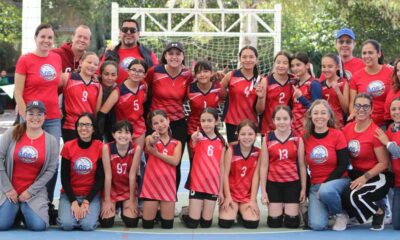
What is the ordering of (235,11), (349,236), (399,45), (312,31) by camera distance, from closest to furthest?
(349,236)
(235,11)
(399,45)
(312,31)

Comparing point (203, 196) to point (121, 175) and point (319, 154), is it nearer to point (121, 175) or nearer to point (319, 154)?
point (121, 175)

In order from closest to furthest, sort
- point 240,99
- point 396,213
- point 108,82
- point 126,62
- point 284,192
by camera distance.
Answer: point 396,213 < point 284,192 < point 108,82 < point 240,99 < point 126,62

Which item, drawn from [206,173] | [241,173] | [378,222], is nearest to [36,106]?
[206,173]

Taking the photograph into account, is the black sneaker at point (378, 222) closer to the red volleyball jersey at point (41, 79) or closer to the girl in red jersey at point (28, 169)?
the girl in red jersey at point (28, 169)

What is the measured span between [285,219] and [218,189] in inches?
30.2

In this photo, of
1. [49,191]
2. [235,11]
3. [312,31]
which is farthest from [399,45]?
[49,191]

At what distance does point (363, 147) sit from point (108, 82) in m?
2.80

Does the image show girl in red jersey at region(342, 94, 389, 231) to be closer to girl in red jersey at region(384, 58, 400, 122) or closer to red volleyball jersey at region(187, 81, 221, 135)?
girl in red jersey at region(384, 58, 400, 122)

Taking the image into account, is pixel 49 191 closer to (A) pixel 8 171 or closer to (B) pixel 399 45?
(A) pixel 8 171

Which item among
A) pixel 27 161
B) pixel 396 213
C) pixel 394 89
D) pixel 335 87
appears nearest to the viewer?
pixel 27 161

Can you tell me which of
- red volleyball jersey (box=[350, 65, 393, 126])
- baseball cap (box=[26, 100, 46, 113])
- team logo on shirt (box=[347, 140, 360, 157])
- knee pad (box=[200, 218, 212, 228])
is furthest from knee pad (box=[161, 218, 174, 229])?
red volleyball jersey (box=[350, 65, 393, 126])

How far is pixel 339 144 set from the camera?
709cm

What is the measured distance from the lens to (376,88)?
748 centimetres

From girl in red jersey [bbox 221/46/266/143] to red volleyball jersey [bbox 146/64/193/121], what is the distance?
49 cm
